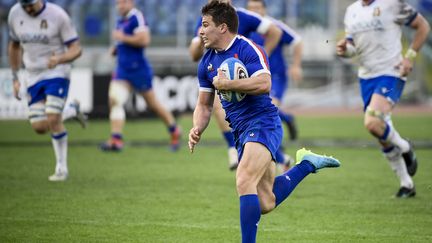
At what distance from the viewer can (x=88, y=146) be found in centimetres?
1738

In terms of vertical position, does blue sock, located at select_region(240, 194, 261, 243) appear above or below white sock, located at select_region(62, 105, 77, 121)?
above

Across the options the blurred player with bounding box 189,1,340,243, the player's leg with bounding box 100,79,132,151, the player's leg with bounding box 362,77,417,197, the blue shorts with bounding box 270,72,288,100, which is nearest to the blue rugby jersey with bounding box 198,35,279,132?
the blurred player with bounding box 189,1,340,243

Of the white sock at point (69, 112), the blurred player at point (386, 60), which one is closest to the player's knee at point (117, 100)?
the white sock at point (69, 112)

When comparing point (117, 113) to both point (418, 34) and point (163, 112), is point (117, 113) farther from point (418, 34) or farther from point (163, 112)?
point (418, 34)

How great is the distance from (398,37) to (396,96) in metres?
0.77

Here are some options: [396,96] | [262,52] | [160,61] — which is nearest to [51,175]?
[396,96]

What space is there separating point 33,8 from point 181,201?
360 centimetres

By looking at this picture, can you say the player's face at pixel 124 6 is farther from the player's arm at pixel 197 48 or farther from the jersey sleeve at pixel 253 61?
the jersey sleeve at pixel 253 61

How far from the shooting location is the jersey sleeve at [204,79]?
7547mm

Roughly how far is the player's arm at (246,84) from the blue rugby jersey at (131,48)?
894cm

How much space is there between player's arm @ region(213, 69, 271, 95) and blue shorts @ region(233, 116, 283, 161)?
303mm

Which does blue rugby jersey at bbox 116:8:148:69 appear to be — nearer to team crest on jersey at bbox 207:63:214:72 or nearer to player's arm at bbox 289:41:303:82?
player's arm at bbox 289:41:303:82

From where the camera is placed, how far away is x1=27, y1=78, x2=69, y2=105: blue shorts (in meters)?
12.1

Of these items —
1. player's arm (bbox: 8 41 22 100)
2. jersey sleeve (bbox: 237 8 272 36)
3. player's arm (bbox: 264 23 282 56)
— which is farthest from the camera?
player's arm (bbox: 264 23 282 56)
